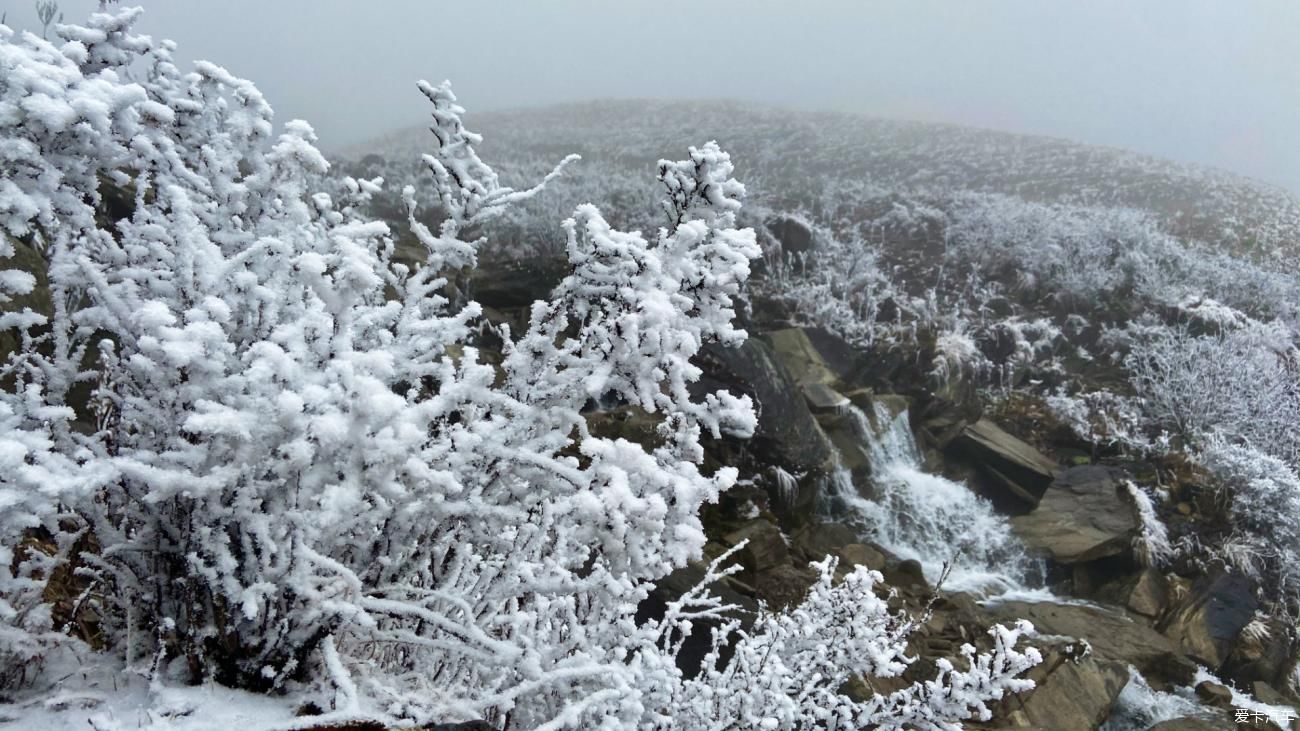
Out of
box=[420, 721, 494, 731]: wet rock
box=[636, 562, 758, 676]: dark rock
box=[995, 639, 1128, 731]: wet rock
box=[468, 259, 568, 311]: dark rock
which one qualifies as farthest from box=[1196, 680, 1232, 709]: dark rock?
box=[468, 259, 568, 311]: dark rock

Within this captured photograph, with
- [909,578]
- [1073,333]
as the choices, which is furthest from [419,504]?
[1073,333]

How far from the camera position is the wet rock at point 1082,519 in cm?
962

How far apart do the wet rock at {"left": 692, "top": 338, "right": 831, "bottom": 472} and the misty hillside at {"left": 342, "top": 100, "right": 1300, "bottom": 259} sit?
40.3ft

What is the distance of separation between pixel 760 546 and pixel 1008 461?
5599 millimetres

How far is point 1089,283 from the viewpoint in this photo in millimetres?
16594

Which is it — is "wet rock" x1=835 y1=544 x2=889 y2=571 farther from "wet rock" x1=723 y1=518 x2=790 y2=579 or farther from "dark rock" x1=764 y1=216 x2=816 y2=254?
"dark rock" x1=764 y1=216 x2=816 y2=254

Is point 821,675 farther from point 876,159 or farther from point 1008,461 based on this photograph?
point 876,159

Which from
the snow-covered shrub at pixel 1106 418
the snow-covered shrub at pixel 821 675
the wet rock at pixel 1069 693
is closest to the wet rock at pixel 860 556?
the wet rock at pixel 1069 693

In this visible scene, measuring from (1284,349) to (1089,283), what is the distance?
4249 mm

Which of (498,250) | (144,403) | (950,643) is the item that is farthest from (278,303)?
(498,250)

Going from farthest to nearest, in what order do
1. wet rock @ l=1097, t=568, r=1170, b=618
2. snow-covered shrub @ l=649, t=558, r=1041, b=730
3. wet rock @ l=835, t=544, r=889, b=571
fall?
1. wet rock @ l=1097, t=568, r=1170, b=618
2. wet rock @ l=835, t=544, r=889, b=571
3. snow-covered shrub @ l=649, t=558, r=1041, b=730

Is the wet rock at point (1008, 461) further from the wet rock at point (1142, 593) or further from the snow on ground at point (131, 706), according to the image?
the snow on ground at point (131, 706)

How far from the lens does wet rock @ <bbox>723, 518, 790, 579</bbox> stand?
789 cm

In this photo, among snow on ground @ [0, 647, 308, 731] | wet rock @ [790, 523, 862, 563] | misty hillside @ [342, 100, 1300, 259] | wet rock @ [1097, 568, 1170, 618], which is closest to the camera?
snow on ground @ [0, 647, 308, 731]
